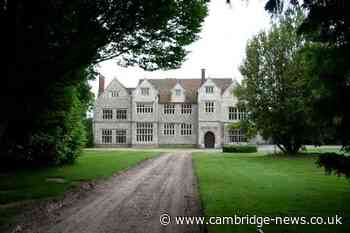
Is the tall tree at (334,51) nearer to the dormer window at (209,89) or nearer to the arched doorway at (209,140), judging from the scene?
the dormer window at (209,89)

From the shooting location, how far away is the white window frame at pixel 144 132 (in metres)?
53.7

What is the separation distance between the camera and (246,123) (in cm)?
3319

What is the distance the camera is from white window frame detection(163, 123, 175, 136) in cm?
5400

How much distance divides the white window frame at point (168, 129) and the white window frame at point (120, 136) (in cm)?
665

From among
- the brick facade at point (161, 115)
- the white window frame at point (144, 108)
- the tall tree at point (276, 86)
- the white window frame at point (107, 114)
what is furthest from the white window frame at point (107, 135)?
the tall tree at point (276, 86)

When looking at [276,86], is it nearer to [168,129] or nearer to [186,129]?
[186,129]

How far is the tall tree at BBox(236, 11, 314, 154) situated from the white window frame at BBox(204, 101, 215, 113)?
18782mm

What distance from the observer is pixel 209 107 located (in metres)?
52.6

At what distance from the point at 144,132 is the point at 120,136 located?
4.15 metres

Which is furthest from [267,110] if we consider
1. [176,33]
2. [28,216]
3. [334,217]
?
[28,216]

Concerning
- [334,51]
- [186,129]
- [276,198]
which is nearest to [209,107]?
[186,129]

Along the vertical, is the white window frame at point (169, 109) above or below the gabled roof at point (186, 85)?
below

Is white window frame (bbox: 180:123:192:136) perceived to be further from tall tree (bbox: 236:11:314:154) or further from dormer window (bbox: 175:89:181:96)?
tall tree (bbox: 236:11:314:154)

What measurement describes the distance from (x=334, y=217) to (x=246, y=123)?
1010 inches
